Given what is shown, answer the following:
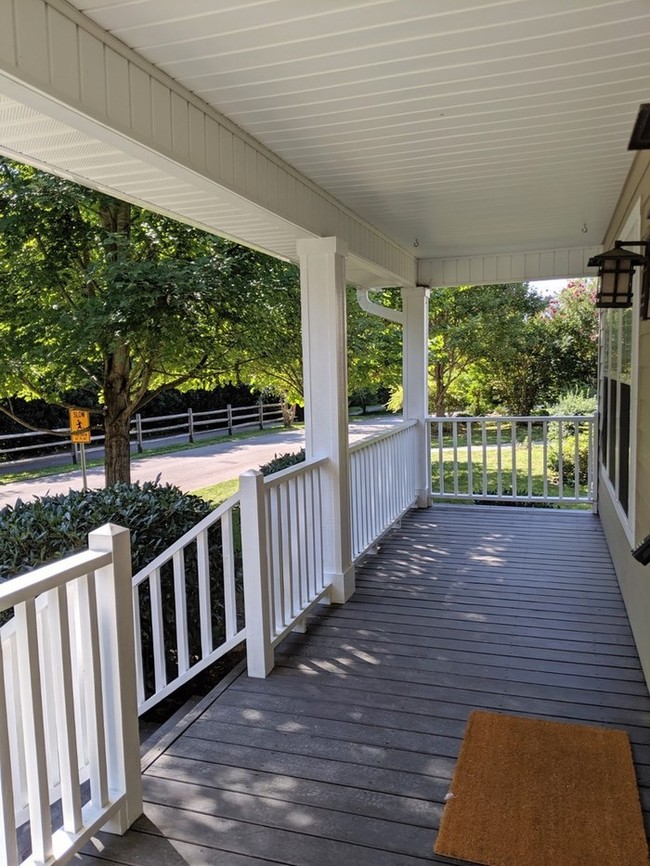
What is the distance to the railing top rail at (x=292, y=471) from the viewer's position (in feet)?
10.5

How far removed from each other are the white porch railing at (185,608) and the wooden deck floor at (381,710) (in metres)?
0.21

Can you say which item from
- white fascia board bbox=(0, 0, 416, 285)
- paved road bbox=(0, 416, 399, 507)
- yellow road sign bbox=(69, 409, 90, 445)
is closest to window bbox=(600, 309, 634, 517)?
white fascia board bbox=(0, 0, 416, 285)

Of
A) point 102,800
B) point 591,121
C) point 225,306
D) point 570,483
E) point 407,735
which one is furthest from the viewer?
point 570,483

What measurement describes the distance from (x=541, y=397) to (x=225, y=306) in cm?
895

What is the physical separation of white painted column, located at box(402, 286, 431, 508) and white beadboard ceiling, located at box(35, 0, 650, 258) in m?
2.56

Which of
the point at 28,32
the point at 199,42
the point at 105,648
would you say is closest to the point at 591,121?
the point at 199,42

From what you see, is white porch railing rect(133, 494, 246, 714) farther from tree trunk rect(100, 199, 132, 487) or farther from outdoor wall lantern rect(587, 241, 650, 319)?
tree trunk rect(100, 199, 132, 487)

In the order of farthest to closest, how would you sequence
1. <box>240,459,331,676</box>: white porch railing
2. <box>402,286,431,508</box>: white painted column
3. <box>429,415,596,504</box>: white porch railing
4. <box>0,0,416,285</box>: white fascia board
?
<box>402,286,431,508</box>: white painted column → <box>429,415,596,504</box>: white porch railing → <box>240,459,331,676</box>: white porch railing → <box>0,0,416,285</box>: white fascia board

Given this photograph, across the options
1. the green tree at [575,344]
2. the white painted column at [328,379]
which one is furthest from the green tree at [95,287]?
the green tree at [575,344]

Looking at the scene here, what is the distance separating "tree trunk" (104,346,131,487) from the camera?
6.34 m

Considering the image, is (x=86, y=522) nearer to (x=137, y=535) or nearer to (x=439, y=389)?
(x=137, y=535)

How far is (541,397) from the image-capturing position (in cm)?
1281

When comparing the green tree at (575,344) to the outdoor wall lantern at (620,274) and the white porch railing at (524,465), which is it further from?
the outdoor wall lantern at (620,274)

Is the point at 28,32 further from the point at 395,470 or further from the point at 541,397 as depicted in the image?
the point at 541,397
